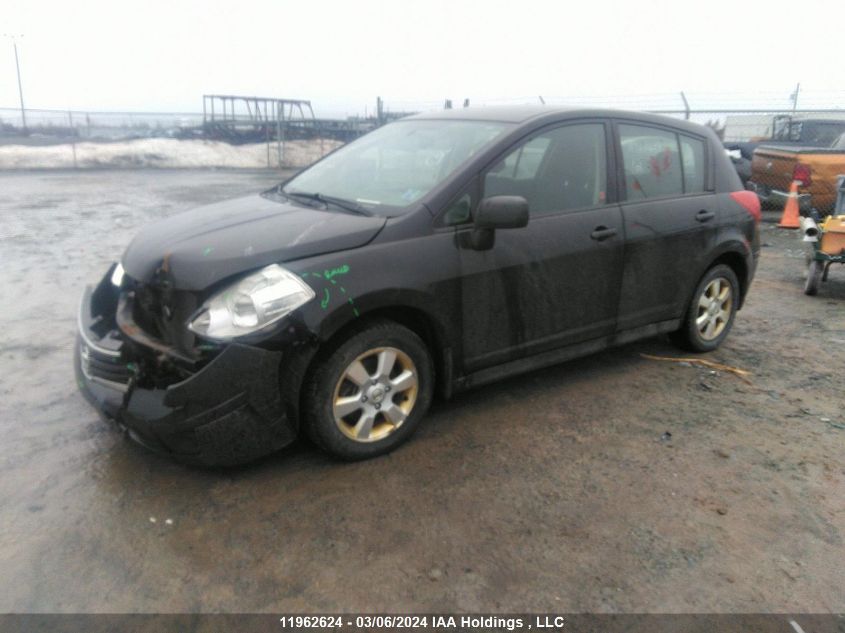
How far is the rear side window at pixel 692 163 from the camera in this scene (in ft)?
15.9

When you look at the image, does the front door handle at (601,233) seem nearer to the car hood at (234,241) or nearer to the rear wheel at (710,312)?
the rear wheel at (710,312)

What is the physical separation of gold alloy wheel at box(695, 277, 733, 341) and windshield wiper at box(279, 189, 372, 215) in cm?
268

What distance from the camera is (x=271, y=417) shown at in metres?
3.15

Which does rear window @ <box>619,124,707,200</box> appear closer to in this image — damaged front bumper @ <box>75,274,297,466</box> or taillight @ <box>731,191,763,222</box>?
taillight @ <box>731,191,763,222</box>

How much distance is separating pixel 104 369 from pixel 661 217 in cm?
347

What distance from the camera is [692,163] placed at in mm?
4883

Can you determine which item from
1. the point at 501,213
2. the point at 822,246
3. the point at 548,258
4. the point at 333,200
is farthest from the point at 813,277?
the point at 333,200

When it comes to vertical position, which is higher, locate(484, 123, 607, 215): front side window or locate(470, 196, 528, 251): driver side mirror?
locate(484, 123, 607, 215): front side window

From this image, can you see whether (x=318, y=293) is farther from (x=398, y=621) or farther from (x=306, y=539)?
(x=398, y=621)

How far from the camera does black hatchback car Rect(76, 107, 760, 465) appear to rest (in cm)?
308

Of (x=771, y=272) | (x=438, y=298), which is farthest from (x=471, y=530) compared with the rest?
(x=771, y=272)

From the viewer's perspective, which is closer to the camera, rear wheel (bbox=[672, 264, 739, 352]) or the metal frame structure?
rear wheel (bbox=[672, 264, 739, 352])

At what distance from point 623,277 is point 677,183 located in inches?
35.4

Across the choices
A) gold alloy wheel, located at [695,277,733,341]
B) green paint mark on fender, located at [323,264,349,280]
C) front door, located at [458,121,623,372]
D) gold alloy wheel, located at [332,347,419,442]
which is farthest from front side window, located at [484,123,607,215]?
gold alloy wheel, located at [695,277,733,341]
